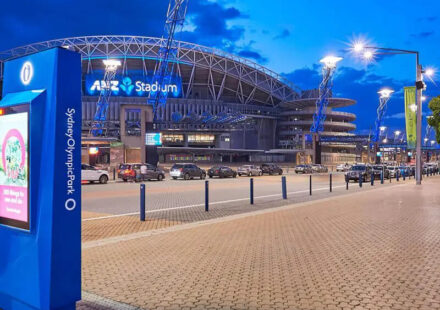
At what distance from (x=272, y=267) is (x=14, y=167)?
434 centimetres

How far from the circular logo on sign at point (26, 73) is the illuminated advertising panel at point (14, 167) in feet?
1.04

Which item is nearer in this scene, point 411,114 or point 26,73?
point 26,73

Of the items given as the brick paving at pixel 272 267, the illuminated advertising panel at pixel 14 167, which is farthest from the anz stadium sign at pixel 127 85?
the illuminated advertising panel at pixel 14 167

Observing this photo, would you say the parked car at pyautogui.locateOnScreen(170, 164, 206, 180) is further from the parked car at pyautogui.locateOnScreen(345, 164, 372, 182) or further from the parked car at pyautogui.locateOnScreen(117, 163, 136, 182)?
the parked car at pyautogui.locateOnScreen(345, 164, 372, 182)

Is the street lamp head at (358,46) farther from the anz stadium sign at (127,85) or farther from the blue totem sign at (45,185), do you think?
the anz stadium sign at (127,85)

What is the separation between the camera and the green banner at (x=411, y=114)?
102ft

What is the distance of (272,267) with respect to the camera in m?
6.81

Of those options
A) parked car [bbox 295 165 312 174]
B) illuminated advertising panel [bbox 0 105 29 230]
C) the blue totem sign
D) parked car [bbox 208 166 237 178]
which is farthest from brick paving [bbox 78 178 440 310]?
parked car [bbox 295 165 312 174]

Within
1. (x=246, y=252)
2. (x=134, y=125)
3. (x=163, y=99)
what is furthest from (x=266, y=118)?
(x=246, y=252)

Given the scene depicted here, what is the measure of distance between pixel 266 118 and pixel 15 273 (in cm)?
11613

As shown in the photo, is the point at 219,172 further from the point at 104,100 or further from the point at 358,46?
the point at 104,100

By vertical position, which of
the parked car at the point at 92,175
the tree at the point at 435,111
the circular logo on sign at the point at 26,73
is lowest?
the parked car at the point at 92,175

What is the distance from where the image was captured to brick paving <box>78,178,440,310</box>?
523 cm

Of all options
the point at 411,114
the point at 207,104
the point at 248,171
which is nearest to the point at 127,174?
the point at 248,171
